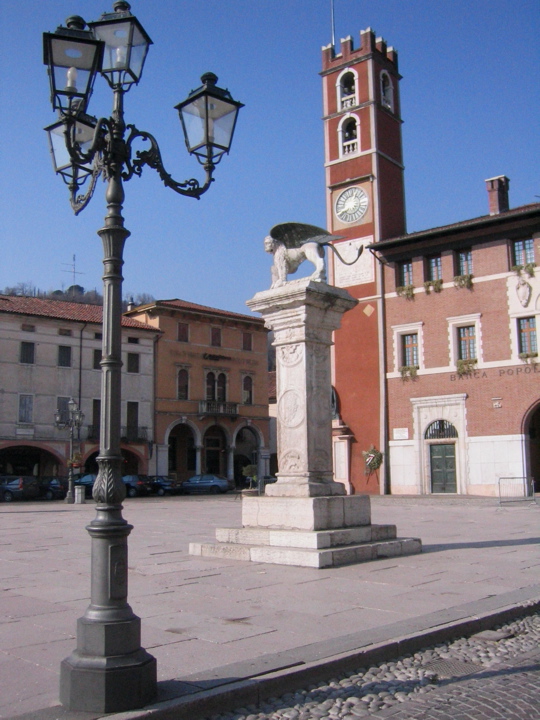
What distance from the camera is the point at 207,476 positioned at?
44344 millimetres

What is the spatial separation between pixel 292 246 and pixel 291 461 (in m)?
3.46

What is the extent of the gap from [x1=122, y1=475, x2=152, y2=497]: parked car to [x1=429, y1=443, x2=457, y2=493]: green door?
17.8 meters

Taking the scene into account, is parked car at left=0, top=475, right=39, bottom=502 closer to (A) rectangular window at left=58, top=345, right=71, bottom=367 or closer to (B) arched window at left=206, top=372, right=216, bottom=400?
(A) rectangular window at left=58, top=345, right=71, bottom=367

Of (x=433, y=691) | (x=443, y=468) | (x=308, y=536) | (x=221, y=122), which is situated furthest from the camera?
(x=443, y=468)

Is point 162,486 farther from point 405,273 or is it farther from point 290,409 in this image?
point 290,409

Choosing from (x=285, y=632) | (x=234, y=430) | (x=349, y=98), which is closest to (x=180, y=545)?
(x=285, y=632)

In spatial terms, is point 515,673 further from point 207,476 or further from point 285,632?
point 207,476

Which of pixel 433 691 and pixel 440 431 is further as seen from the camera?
pixel 440 431

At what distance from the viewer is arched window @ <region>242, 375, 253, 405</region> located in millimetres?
54350

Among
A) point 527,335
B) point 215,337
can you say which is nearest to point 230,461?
point 215,337

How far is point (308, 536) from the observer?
9.48m

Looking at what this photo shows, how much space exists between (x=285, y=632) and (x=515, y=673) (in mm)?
1775

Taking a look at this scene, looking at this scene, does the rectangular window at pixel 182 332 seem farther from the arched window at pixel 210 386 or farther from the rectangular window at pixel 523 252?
the rectangular window at pixel 523 252

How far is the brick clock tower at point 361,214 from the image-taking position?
32.1 metres
